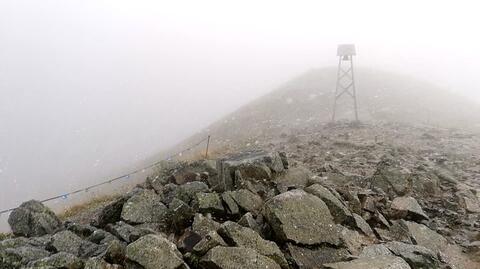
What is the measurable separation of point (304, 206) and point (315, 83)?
45.7 metres

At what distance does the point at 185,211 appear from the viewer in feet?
34.8

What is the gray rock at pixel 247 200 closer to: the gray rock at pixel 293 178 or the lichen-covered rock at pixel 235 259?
the gray rock at pixel 293 178

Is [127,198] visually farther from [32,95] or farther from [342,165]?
[32,95]

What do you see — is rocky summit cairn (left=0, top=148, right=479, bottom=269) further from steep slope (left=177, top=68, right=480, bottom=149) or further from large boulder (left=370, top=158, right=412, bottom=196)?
steep slope (left=177, top=68, right=480, bottom=149)

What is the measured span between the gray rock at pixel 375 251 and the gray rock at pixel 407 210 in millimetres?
2825

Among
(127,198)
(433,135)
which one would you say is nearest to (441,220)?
(127,198)

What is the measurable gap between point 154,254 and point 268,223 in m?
3.00

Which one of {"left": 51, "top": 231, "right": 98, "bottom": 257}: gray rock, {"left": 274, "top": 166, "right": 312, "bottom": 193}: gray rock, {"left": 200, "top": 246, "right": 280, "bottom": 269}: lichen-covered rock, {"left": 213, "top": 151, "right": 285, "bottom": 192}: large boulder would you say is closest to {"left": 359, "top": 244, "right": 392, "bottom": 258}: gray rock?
{"left": 200, "top": 246, "right": 280, "bottom": 269}: lichen-covered rock

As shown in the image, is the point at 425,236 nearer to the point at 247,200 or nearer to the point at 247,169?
the point at 247,200

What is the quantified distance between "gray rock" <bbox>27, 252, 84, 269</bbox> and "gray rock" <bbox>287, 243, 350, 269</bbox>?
14.7 feet

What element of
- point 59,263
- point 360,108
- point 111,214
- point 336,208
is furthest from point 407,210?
point 360,108

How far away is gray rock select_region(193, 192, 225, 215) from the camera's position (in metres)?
10.7

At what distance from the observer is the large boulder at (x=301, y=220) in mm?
9352

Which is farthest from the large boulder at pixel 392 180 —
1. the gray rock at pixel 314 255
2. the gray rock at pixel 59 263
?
the gray rock at pixel 59 263
